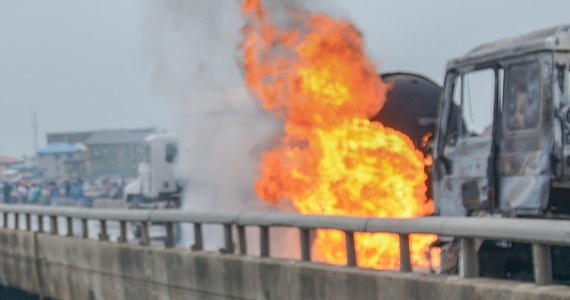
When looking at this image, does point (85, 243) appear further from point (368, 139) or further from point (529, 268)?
point (529, 268)

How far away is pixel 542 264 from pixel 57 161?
98.9 meters

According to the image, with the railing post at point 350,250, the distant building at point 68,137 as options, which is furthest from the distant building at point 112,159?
the railing post at point 350,250

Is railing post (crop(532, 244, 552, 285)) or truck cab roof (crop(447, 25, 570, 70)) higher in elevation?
truck cab roof (crop(447, 25, 570, 70))

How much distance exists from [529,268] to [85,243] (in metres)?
6.70

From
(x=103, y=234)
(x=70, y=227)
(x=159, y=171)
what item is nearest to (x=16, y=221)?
(x=70, y=227)

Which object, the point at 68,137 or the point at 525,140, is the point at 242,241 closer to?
the point at 525,140

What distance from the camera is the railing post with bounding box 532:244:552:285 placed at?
7.09 meters

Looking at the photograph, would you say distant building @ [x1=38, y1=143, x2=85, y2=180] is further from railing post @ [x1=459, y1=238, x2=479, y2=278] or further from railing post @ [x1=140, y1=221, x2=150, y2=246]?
railing post @ [x1=459, y1=238, x2=479, y2=278]

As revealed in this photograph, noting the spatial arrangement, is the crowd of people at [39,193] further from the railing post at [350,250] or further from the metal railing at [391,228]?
the railing post at [350,250]

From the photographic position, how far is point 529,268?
1046 centimetres

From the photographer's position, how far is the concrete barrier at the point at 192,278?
26.6ft

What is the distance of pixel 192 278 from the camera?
39.3 feet

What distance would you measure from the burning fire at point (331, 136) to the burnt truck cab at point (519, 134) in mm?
1721

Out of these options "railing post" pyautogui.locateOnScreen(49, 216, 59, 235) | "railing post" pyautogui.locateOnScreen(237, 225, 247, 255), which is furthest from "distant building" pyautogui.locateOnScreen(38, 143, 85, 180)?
"railing post" pyautogui.locateOnScreen(237, 225, 247, 255)
